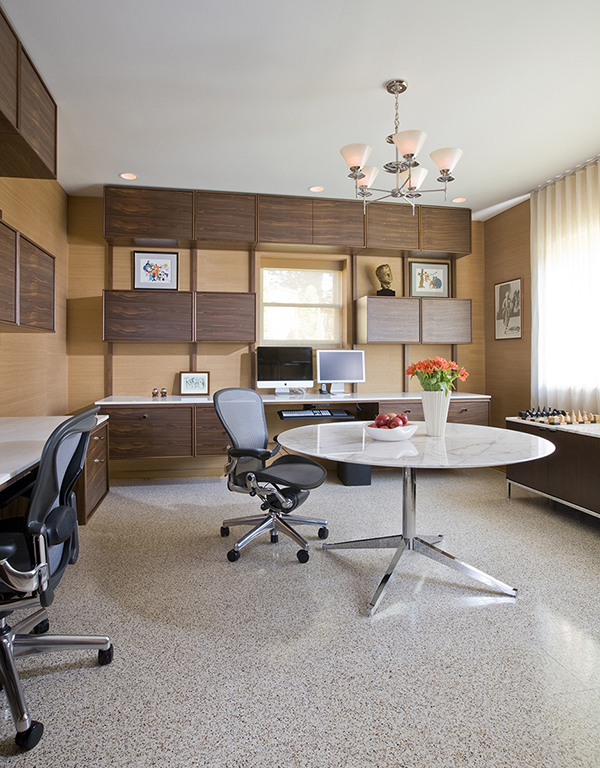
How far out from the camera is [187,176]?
432 cm

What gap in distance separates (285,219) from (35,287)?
263 centimetres

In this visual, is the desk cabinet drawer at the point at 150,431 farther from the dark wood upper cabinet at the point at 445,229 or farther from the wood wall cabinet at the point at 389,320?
the dark wood upper cabinet at the point at 445,229

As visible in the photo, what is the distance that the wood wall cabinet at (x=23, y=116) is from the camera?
85.3 inches

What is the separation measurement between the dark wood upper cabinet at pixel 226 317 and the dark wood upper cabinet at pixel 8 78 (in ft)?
8.26

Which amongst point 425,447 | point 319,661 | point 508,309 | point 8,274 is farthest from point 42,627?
point 508,309

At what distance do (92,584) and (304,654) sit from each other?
1273 millimetres

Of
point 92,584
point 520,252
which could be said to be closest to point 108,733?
point 92,584

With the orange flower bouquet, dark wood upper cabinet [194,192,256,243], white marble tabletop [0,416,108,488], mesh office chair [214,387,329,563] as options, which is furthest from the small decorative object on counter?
dark wood upper cabinet [194,192,256,243]

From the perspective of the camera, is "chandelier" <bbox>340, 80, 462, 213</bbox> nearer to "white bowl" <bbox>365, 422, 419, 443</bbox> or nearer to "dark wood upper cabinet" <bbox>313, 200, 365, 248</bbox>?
"white bowl" <bbox>365, 422, 419, 443</bbox>

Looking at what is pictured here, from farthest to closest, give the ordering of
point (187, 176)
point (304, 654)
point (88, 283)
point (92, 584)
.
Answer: point (88, 283) < point (187, 176) < point (92, 584) < point (304, 654)

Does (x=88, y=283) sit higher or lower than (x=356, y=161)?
lower

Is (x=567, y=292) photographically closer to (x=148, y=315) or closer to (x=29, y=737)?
(x=148, y=315)

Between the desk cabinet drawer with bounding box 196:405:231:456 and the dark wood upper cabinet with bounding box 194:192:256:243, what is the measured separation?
170 centimetres

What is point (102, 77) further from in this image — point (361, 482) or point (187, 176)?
point (361, 482)
